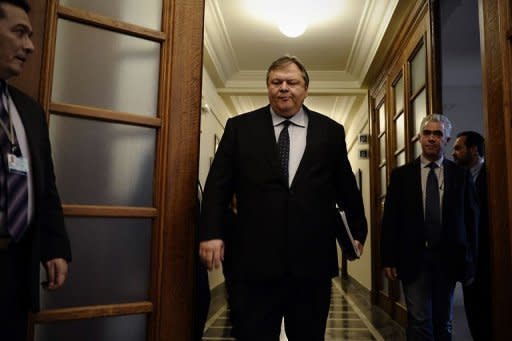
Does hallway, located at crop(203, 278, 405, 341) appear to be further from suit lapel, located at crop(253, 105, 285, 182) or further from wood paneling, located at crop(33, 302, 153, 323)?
suit lapel, located at crop(253, 105, 285, 182)

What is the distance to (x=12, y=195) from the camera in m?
1.29

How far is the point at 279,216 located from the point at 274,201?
60mm

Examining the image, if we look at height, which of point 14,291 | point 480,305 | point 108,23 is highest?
point 108,23

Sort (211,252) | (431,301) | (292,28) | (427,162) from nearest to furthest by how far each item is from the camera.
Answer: (211,252), (431,301), (427,162), (292,28)

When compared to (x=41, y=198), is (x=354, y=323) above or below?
below

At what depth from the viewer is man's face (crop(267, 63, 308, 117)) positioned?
6.38 ft

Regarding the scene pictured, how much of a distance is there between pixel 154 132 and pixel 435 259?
5.40ft

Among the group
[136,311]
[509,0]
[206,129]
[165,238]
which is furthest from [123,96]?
[206,129]

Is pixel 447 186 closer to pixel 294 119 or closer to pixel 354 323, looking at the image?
pixel 294 119

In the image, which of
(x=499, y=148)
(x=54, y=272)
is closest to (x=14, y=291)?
(x=54, y=272)

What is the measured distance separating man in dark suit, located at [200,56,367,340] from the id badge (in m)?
0.68

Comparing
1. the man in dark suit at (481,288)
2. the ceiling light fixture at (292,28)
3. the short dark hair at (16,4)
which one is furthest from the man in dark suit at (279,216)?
the ceiling light fixture at (292,28)

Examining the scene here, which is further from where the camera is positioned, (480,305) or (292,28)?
(292,28)

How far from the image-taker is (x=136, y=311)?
72.8 inches
